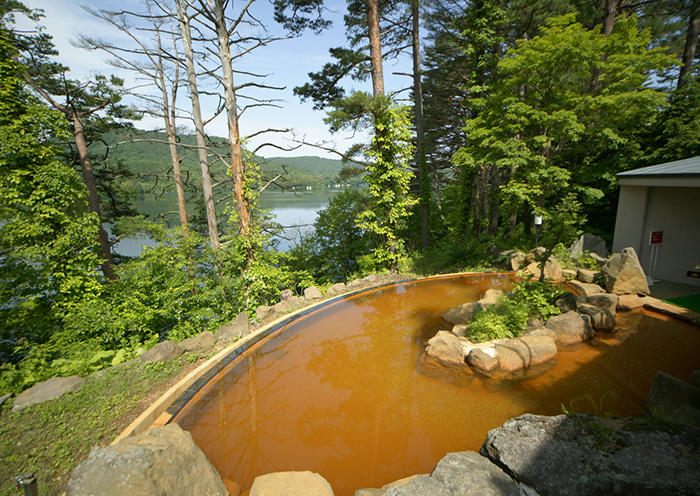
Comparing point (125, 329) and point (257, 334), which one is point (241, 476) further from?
point (125, 329)

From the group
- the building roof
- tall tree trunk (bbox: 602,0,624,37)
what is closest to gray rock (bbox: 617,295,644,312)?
the building roof

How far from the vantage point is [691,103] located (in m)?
8.28

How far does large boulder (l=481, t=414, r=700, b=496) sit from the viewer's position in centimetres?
181

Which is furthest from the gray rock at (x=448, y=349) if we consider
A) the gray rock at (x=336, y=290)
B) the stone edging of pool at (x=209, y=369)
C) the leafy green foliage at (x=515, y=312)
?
the gray rock at (x=336, y=290)

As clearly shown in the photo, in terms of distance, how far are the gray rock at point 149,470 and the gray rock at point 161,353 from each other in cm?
217

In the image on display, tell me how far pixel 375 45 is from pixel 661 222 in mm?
9262

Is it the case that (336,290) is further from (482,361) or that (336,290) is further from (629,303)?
(629,303)

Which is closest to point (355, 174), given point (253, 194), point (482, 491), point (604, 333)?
point (253, 194)

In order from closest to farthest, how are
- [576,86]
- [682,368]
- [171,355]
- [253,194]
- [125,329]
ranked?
[682,368], [171,355], [125,329], [253,194], [576,86]

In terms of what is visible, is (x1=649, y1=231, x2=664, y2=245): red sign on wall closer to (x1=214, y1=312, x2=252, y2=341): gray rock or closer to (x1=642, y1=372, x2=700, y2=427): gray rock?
(x1=642, y1=372, x2=700, y2=427): gray rock

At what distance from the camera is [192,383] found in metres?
3.98

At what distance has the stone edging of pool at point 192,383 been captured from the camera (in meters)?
3.30

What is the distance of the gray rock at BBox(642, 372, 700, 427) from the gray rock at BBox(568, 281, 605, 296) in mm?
3799

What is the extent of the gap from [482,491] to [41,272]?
7741mm
